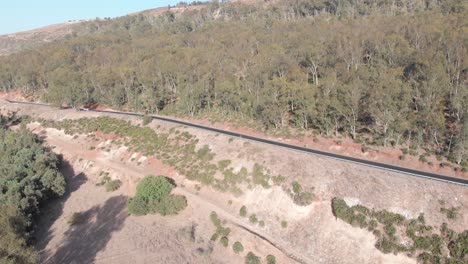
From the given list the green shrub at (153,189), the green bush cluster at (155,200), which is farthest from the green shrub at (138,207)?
the green shrub at (153,189)

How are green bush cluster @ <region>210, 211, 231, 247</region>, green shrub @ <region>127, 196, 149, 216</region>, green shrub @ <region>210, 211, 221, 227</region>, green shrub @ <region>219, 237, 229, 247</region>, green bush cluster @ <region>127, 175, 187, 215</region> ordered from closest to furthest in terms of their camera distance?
green shrub @ <region>219, 237, 229, 247</region>
green bush cluster @ <region>210, 211, 231, 247</region>
green shrub @ <region>210, 211, 221, 227</region>
green bush cluster @ <region>127, 175, 187, 215</region>
green shrub @ <region>127, 196, 149, 216</region>

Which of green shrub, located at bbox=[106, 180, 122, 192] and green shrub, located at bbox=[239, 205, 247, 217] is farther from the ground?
green shrub, located at bbox=[239, 205, 247, 217]

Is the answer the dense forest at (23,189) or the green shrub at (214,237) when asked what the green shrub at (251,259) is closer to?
the green shrub at (214,237)

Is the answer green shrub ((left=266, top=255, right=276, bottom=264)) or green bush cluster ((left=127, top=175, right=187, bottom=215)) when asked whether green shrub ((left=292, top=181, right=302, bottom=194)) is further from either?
green bush cluster ((left=127, top=175, right=187, bottom=215))

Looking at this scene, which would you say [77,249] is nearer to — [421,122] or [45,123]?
[421,122]

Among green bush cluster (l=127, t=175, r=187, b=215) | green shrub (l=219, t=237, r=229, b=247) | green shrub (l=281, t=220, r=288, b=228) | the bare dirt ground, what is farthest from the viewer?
green bush cluster (l=127, t=175, r=187, b=215)

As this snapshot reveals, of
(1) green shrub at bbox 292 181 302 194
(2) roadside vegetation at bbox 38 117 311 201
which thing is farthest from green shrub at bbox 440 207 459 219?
(1) green shrub at bbox 292 181 302 194

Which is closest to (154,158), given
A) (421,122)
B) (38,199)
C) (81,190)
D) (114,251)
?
(81,190)
